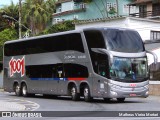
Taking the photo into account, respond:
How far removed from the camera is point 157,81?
123ft

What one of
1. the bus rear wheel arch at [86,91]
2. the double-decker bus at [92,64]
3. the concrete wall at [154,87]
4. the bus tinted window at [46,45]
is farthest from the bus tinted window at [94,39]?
the concrete wall at [154,87]

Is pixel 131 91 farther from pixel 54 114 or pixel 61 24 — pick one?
pixel 61 24

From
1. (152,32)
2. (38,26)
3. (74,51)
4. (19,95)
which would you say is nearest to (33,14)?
(38,26)

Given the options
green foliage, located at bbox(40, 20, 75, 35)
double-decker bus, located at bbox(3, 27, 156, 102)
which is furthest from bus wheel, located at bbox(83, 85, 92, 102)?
green foliage, located at bbox(40, 20, 75, 35)

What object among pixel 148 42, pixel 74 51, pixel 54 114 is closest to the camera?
pixel 54 114

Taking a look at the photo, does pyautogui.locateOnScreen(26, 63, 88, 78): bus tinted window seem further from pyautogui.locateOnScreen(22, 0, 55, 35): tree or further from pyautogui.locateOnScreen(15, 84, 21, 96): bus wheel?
pyautogui.locateOnScreen(22, 0, 55, 35): tree

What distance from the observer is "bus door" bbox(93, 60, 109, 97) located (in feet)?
89.1

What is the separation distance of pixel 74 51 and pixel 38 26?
5279 centimetres

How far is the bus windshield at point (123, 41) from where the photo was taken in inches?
1073

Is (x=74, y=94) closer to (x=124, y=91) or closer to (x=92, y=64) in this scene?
(x=92, y=64)

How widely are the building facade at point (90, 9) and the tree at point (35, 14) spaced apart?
8.71 feet

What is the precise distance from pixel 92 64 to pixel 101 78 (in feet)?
3.29

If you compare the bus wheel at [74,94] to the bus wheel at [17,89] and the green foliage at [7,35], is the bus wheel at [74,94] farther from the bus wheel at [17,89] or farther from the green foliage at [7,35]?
the green foliage at [7,35]

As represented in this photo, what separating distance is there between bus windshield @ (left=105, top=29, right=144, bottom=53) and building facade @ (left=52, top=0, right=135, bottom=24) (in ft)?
143
